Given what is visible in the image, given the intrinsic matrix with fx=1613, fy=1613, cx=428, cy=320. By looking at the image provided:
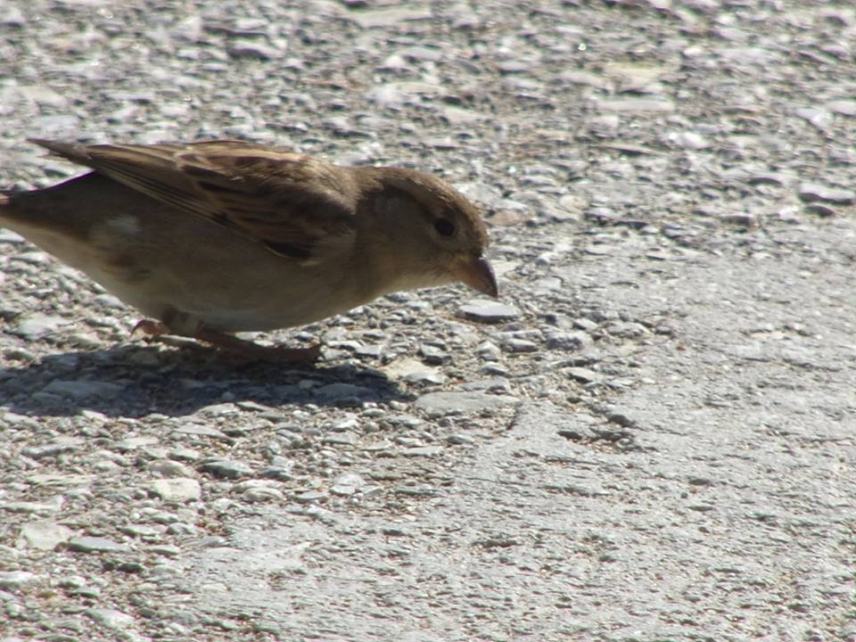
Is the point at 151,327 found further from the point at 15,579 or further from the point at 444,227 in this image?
the point at 15,579

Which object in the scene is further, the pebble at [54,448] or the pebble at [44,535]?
the pebble at [54,448]

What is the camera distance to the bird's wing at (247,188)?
5.51 m

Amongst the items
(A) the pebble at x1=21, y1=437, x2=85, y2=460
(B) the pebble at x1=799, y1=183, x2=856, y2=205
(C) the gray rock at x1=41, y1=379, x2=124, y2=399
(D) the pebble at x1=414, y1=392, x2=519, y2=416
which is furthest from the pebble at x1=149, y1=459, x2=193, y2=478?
(B) the pebble at x1=799, y1=183, x2=856, y2=205

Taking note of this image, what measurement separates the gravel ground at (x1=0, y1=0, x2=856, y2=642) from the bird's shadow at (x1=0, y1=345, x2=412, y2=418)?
0.05 ft

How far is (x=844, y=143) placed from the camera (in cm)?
788

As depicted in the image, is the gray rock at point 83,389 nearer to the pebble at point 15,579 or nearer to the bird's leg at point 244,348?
the bird's leg at point 244,348

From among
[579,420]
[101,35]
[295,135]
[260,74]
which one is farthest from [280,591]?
[101,35]

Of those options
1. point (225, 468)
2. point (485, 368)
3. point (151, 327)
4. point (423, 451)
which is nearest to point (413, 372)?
point (485, 368)

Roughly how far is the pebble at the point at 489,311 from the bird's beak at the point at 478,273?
151 millimetres

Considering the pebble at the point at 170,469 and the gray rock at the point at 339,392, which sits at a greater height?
the pebble at the point at 170,469

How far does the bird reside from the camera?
5.48m

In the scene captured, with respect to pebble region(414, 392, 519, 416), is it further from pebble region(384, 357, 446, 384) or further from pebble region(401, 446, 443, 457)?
pebble region(401, 446, 443, 457)

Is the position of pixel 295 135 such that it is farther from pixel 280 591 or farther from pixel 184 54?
pixel 280 591

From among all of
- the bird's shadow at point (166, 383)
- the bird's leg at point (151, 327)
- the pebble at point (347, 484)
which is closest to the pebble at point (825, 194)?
the bird's shadow at point (166, 383)
